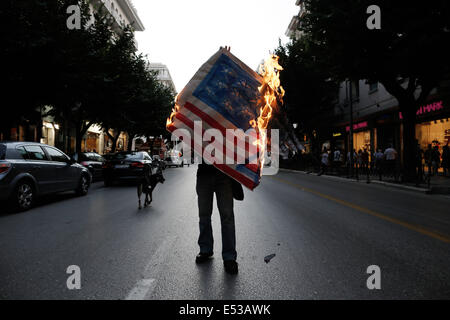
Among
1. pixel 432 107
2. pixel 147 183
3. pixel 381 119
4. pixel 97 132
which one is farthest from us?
pixel 97 132

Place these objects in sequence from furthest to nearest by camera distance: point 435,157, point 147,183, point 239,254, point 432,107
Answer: point 432,107
point 435,157
point 147,183
point 239,254

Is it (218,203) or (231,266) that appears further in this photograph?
(218,203)

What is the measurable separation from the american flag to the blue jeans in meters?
0.22

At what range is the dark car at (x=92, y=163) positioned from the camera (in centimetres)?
1638

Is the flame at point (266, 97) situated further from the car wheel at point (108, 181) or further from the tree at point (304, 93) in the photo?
the tree at point (304, 93)

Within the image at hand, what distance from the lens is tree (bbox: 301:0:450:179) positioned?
11.2 metres

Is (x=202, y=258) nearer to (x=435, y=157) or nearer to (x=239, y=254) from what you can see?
(x=239, y=254)

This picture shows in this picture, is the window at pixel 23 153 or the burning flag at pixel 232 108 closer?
the burning flag at pixel 232 108

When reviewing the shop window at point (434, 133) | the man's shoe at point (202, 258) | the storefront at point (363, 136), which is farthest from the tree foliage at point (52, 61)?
the storefront at point (363, 136)

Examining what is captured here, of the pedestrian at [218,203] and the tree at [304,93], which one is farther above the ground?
the tree at [304,93]

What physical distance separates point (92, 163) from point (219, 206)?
14.4 metres

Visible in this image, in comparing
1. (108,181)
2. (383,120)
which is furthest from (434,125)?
(108,181)

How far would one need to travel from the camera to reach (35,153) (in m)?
8.88
